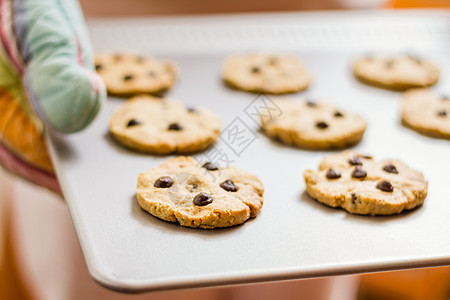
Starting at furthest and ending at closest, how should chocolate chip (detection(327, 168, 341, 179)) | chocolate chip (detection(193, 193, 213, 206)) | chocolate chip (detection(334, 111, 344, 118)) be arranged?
chocolate chip (detection(334, 111, 344, 118)), chocolate chip (detection(327, 168, 341, 179)), chocolate chip (detection(193, 193, 213, 206))

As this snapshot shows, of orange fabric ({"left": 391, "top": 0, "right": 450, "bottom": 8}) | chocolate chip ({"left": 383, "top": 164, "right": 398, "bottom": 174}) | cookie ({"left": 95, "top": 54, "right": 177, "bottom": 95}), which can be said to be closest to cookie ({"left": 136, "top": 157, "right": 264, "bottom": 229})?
chocolate chip ({"left": 383, "top": 164, "right": 398, "bottom": 174})

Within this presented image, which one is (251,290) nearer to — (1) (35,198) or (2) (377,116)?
(2) (377,116)

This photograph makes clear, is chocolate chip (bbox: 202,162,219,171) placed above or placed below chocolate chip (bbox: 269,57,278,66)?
above

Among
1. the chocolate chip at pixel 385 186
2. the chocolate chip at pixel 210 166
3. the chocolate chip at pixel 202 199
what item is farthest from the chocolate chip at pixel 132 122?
the chocolate chip at pixel 385 186

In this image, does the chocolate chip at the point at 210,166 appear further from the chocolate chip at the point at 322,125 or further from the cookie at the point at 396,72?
the cookie at the point at 396,72

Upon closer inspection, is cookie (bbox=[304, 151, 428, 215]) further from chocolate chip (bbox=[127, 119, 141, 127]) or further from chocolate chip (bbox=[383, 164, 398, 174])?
chocolate chip (bbox=[127, 119, 141, 127])

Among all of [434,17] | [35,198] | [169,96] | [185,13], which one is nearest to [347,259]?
[169,96]
